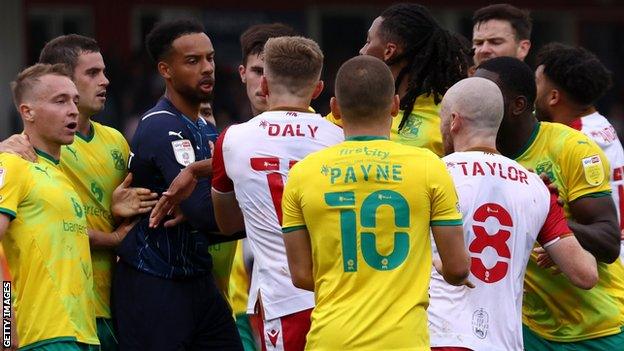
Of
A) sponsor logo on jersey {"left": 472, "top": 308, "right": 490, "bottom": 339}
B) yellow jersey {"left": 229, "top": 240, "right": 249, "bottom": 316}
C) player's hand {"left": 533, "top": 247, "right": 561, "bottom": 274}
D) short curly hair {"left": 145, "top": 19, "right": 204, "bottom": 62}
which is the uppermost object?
short curly hair {"left": 145, "top": 19, "right": 204, "bottom": 62}

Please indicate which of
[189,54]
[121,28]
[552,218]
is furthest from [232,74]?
[552,218]

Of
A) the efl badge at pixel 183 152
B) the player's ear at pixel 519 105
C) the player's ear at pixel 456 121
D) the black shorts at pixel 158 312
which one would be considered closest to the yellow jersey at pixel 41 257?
the black shorts at pixel 158 312

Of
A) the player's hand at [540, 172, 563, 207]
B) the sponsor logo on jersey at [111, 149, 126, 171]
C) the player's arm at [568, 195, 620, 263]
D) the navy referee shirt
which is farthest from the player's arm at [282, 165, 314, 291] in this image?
the sponsor logo on jersey at [111, 149, 126, 171]

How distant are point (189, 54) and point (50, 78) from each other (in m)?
0.92

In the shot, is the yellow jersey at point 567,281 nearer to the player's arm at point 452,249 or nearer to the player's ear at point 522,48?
the player's arm at point 452,249

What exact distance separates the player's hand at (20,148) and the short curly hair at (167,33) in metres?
1.09

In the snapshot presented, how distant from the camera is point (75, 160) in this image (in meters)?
8.31

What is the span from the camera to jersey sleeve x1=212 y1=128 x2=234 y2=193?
7.40 metres

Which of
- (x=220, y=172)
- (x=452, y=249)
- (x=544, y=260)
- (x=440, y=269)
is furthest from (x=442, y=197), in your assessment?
(x=220, y=172)

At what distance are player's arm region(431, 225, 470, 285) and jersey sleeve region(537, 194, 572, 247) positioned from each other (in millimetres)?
687

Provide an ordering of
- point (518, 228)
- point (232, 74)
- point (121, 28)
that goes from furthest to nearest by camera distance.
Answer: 1. point (121, 28)
2. point (232, 74)
3. point (518, 228)

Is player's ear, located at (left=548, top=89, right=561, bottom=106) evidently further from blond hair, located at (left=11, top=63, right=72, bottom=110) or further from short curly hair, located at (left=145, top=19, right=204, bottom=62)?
blond hair, located at (left=11, top=63, right=72, bottom=110)

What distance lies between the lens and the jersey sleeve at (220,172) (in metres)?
7.40

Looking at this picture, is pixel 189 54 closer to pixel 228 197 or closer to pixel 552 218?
pixel 228 197
